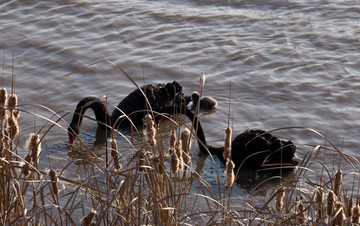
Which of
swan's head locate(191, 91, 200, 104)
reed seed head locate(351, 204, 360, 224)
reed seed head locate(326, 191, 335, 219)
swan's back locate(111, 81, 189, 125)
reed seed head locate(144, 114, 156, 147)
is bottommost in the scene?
swan's head locate(191, 91, 200, 104)

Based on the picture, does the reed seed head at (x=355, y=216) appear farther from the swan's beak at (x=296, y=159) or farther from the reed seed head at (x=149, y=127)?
the swan's beak at (x=296, y=159)

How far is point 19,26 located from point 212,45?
3.73 meters

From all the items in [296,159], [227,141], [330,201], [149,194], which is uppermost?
[227,141]

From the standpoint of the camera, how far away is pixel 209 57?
30.5 ft

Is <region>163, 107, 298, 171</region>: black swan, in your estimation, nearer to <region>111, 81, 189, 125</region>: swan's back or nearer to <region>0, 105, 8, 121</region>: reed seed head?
<region>111, 81, 189, 125</region>: swan's back

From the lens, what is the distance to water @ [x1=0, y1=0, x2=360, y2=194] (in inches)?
281

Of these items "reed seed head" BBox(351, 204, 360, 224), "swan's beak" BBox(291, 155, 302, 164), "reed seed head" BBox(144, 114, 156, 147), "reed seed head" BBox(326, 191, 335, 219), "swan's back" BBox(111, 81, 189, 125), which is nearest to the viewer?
"reed seed head" BBox(326, 191, 335, 219)

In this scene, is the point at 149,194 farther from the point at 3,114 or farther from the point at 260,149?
the point at 260,149

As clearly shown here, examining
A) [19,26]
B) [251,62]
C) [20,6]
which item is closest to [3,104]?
[251,62]

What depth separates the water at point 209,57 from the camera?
714 centimetres

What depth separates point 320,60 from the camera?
29.5 feet

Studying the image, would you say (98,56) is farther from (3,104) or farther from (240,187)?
(3,104)

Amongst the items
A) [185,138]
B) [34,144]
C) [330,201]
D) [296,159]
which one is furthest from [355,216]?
[296,159]

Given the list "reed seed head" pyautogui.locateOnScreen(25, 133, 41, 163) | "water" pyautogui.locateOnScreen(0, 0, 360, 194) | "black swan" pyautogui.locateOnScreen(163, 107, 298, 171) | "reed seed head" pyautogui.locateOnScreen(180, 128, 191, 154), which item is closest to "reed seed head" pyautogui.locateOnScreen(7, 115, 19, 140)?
"reed seed head" pyautogui.locateOnScreen(25, 133, 41, 163)
